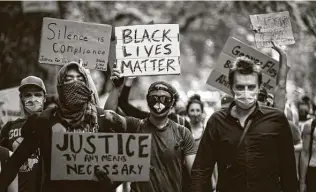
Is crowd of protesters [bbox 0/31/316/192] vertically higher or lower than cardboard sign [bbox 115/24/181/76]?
lower

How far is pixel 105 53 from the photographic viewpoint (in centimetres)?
832

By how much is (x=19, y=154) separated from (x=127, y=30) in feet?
11.1

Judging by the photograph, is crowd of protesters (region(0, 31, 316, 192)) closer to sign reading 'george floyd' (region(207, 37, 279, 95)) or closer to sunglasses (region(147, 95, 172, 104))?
sunglasses (region(147, 95, 172, 104))

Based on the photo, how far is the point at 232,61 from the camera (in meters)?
9.10

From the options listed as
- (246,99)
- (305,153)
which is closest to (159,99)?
(246,99)

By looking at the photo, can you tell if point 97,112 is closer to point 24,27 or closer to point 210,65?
point 24,27

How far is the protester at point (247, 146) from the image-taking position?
5949 millimetres

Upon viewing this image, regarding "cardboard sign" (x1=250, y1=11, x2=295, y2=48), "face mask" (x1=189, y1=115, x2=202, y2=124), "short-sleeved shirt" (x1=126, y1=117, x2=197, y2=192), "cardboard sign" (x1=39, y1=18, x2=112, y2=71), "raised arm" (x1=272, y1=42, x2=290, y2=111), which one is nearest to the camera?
"short-sleeved shirt" (x1=126, y1=117, x2=197, y2=192)

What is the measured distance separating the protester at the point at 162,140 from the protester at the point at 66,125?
1141 millimetres

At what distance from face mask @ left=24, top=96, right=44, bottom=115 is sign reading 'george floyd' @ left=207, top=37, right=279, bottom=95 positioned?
233 cm

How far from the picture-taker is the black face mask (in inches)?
290

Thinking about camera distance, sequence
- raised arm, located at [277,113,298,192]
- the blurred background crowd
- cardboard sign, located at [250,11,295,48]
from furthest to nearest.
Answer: the blurred background crowd → cardboard sign, located at [250,11,295,48] → raised arm, located at [277,113,298,192]

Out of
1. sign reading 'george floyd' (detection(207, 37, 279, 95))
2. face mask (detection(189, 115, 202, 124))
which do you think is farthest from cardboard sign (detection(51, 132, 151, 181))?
face mask (detection(189, 115, 202, 124))

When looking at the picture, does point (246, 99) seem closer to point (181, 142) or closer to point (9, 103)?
point (181, 142)
